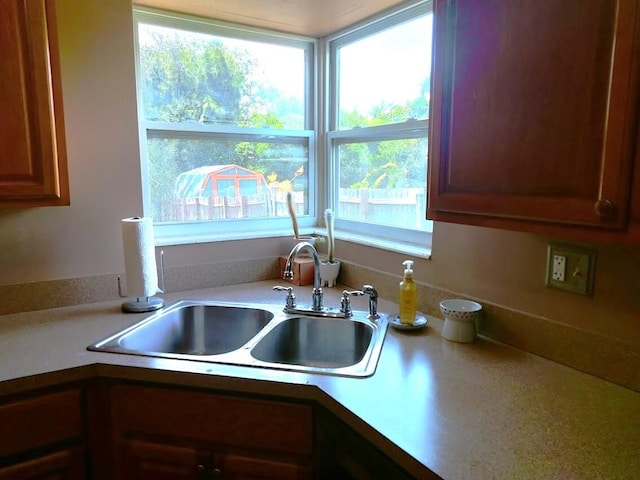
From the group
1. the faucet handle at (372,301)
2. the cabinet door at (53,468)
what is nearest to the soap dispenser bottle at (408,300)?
the faucet handle at (372,301)

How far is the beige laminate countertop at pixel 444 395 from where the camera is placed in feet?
2.77

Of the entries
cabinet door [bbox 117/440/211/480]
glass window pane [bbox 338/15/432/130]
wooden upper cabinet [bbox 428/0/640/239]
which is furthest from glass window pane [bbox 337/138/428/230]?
cabinet door [bbox 117/440/211/480]

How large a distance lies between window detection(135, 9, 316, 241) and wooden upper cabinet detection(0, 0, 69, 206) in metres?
0.57

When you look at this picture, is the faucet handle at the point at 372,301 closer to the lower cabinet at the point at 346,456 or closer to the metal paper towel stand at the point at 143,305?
the lower cabinet at the point at 346,456

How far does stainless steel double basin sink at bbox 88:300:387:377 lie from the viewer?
1.46 metres

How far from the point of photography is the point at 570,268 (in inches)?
47.3

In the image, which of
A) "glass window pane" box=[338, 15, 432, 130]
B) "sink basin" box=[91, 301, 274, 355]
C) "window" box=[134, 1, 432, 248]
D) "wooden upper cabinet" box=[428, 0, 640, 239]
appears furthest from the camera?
"window" box=[134, 1, 432, 248]

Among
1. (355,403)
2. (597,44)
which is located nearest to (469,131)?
(597,44)

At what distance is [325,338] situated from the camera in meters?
1.65

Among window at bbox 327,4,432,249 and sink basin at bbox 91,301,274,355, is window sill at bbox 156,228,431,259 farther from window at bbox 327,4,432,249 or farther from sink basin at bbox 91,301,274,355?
sink basin at bbox 91,301,274,355

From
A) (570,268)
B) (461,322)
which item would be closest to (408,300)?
(461,322)

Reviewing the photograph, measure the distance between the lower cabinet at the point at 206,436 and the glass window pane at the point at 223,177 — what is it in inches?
38.5

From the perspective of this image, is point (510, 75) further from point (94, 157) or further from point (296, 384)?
point (94, 157)

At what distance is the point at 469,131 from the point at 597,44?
12.8 inches
